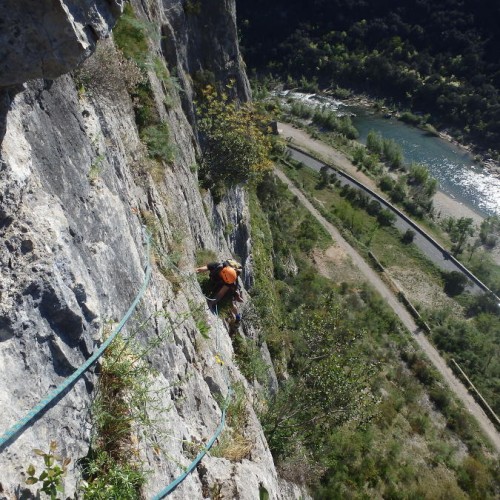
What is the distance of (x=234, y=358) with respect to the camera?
12.0 meters

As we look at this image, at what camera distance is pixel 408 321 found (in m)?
35.9

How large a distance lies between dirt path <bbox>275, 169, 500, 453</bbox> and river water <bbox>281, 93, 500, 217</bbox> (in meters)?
22.4

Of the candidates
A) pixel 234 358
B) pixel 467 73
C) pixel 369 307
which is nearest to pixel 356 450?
pixel 234 358

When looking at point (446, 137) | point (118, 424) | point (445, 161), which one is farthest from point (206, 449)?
point (446, 137)

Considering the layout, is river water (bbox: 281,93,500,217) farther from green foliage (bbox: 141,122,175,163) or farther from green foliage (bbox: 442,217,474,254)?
green foliage (bbox: 141,122,175,163)

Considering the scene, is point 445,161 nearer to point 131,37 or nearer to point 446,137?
point 446,137

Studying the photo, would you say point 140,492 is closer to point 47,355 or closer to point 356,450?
point 47,355

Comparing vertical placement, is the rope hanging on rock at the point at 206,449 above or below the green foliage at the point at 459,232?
above

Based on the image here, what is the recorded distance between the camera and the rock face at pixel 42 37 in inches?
172

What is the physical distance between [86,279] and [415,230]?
46408mm

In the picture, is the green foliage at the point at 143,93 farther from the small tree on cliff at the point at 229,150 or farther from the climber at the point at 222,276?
the small tree on cliff at the point at 229,150

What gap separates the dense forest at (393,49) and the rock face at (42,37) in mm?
76889

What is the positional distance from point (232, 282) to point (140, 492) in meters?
6.97

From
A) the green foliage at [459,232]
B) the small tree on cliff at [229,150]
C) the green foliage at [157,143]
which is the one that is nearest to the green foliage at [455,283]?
the green foliage at [459,232]
